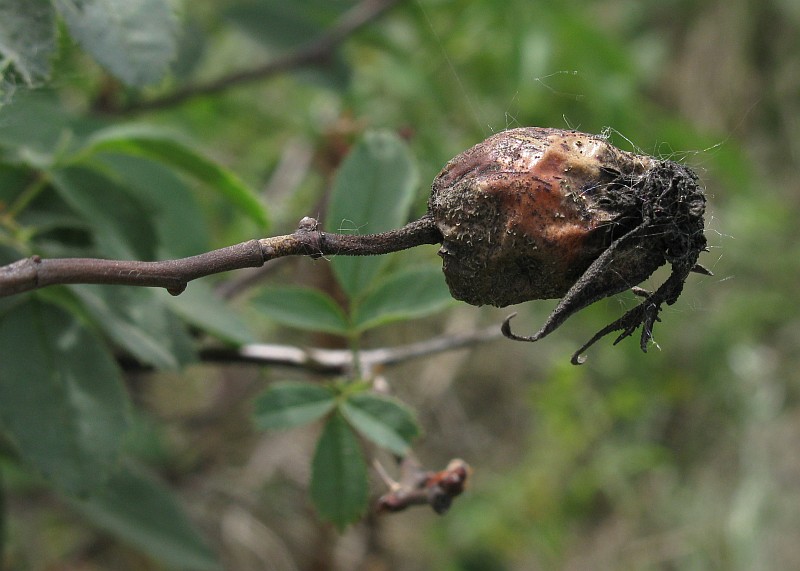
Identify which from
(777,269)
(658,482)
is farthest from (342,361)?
(777,269)

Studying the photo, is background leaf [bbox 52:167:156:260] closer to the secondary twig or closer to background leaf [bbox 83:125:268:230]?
background leaf [bbox 83:125:268:230]

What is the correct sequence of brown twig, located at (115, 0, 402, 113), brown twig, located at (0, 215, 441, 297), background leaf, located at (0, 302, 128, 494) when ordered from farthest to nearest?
brown twig, located at (115, 0, 402, 113) < background leaf, located at (0, 302, 128, 494) < brown twig, located at (0, 215, 441, 297)

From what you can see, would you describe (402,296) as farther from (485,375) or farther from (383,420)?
(485,375)

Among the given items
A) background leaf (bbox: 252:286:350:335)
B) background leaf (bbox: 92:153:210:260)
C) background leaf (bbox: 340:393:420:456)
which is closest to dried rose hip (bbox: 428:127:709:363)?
background leaf (bbox: 340:393:420:456)

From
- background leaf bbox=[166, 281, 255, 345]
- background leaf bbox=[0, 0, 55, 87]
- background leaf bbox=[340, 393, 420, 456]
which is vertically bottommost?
background leaf bbox=[340, 393, 420, 456]

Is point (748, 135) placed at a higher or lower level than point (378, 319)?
lower

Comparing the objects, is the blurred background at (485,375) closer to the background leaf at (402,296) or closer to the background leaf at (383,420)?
the background leaf at (402,296)

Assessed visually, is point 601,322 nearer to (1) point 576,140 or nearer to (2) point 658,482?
(2) point 658,482
